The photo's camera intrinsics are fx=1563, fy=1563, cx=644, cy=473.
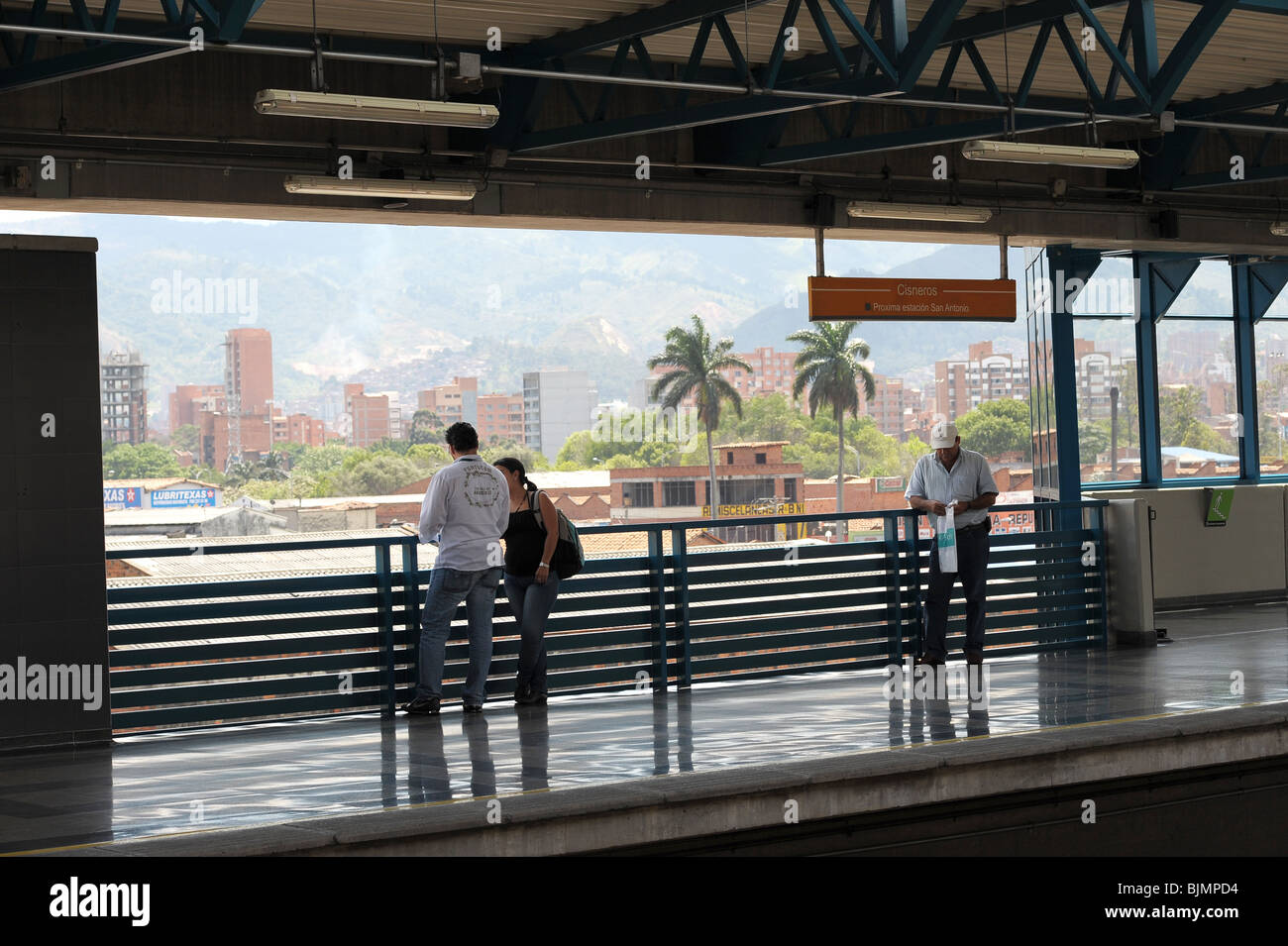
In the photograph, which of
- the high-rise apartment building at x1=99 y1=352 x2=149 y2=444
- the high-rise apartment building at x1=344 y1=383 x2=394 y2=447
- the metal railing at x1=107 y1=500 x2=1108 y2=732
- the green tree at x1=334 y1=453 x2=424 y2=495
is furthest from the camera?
the high-rise apartment building at x1=344 y1=383 x2=394 y2=447

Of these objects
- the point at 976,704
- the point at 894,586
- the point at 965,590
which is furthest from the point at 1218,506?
the point at 976,704

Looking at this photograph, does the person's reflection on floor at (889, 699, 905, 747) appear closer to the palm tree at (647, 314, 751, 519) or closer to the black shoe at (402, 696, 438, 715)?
the black shoe at (402, 696, 438, 715)

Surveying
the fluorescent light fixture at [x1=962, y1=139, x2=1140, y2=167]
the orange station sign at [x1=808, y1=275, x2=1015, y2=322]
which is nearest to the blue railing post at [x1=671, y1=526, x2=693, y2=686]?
the fluorescent light fixture at [x1=962, y1=139, x2=1140, y2=167]

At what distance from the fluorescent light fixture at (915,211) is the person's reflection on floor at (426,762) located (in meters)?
7.52

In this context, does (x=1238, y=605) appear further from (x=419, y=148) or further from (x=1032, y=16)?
(x=419, y=148)

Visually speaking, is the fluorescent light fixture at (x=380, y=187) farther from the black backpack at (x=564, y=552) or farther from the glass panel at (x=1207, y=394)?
the glass panel at (x=1207, y=394)

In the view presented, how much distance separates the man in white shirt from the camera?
1004cm

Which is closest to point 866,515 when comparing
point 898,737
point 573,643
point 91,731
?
point 573,643

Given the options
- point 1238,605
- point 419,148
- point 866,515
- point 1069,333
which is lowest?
point 1238,605

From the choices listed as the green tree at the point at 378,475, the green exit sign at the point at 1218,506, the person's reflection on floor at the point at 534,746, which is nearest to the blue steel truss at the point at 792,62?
the green exit sign at the point at 1218,506

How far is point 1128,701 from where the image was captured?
977cm

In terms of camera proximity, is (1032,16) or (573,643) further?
(1032,16)

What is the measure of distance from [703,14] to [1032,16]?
2.68 meters

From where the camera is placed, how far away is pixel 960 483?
11.4 m
